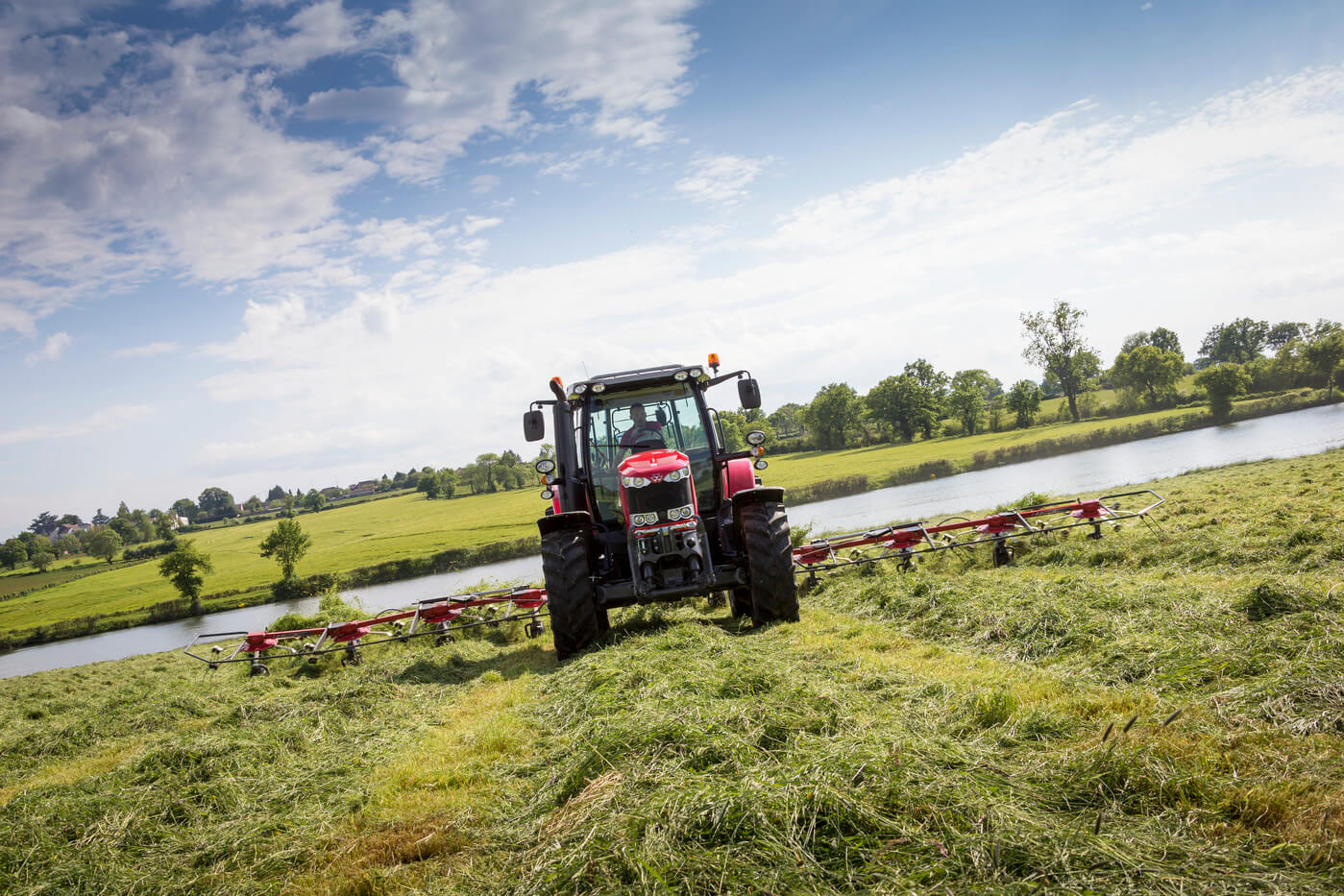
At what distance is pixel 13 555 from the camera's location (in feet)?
208

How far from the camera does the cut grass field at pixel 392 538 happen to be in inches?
1513

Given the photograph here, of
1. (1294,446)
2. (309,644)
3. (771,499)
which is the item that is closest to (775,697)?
(771,499)

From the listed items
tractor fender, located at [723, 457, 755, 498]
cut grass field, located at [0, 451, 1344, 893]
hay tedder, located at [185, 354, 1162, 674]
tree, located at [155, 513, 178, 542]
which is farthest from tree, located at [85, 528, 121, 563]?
tractor fender, located at [723, 457, 755, 498]

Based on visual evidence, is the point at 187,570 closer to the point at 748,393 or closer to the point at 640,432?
the point at 640,432

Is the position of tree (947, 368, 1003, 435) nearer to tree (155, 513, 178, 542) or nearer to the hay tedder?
the hay tedder

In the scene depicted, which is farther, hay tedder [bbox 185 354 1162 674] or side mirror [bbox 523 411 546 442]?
side mirror [bbox 523 411 546 442]

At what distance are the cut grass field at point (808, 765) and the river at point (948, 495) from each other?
14.7 metres

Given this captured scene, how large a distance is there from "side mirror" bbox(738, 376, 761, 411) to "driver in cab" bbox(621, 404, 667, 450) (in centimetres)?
100

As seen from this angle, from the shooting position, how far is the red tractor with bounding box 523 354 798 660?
22.2 feet

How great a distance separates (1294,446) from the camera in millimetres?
23281

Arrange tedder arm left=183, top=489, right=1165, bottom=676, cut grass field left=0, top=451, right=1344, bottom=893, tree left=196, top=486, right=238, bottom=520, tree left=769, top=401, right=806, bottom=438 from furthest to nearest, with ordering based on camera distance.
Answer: tree left=196, top=486, right=238, bottom=520
tree left=769, top=401, right=806, bottom=438
tedder arm left=183, top=489, right=1165, bottom=676
cut grass field left=0, top=451, right=1344, bottom=893

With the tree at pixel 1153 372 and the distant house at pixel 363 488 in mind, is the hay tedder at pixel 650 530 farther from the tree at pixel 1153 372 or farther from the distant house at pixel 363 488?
the distant house at pixel 363 488

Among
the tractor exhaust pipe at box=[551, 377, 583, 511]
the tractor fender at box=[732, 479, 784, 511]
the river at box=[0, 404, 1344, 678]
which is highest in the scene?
the tractor exhaust pipe at box=[551, 377, 583, 511]

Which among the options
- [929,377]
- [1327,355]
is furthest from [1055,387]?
[1327,355]
